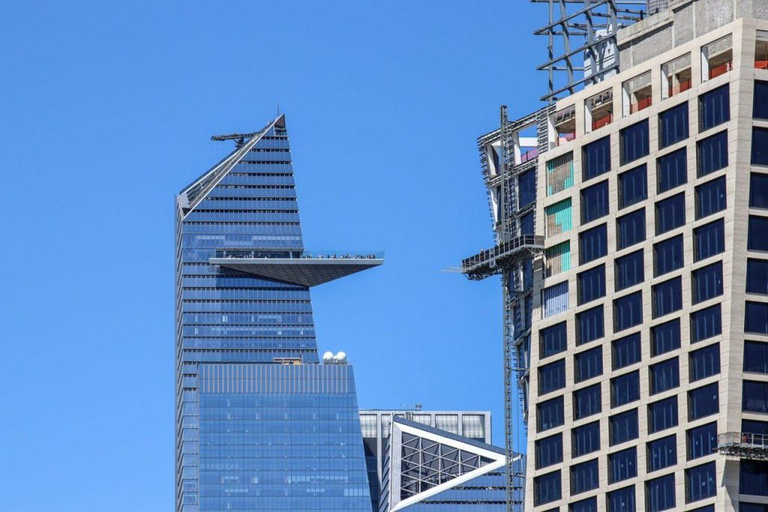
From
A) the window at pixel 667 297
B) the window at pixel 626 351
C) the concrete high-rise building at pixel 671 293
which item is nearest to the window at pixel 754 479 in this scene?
the concrete high-rise building at pixel 671 293

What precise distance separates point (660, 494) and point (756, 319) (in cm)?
1495

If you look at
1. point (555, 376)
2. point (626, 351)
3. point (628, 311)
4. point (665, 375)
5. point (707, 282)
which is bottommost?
point (665, 375)

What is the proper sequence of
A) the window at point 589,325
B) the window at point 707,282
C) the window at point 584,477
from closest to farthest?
the window at point 707,282
the window at point 584,477
the window at point 589,325

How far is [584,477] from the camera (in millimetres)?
193500

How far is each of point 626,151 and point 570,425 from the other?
2164 cm

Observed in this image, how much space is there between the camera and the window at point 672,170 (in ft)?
616

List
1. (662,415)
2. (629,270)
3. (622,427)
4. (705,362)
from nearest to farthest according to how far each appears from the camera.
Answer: (705,362), (662,415), (622,427), (629,270)

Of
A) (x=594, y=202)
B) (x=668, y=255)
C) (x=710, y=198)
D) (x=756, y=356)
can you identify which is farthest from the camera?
(x=594, y=202)

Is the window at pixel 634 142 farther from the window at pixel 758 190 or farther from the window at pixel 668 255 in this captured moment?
the window at pixel 758 190

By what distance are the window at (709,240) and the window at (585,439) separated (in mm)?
16654

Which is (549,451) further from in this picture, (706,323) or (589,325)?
(706,323)

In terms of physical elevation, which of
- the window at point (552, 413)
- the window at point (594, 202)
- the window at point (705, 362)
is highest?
the window at point (594, 202)

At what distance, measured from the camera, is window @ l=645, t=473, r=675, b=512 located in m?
183

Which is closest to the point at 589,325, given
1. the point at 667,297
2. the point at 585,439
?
the point at 585,439
